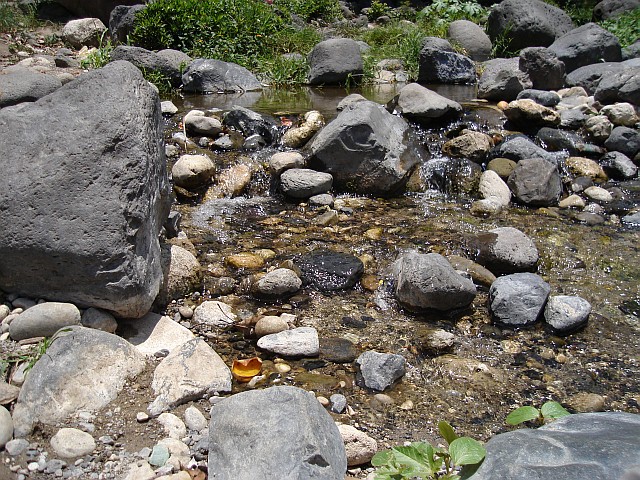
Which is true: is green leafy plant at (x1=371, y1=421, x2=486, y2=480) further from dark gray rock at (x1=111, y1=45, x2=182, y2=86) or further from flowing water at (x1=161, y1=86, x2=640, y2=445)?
dark gray rock at (x1=111, y1=45, x2=182, y2=86)

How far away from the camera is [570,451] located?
195 cm

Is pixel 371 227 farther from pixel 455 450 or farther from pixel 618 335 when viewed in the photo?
pixel 455 450

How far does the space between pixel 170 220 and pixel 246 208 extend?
3.88 ft

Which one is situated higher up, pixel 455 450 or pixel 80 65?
pixel 455 450

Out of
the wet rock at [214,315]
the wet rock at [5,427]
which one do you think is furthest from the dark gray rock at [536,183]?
the wet rock at [5,427]

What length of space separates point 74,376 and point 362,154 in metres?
3.87

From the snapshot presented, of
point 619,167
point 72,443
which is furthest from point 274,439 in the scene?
point 619,167

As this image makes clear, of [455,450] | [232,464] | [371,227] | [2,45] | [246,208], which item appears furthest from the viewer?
[2,45]

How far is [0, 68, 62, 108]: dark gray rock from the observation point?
21.5 feet

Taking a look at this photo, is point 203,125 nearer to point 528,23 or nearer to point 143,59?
point 143,59

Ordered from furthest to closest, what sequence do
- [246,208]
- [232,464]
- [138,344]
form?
[246,208] → [138,344] → [232,464]

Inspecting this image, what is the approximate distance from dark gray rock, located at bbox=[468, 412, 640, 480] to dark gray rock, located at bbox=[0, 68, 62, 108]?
5.99m

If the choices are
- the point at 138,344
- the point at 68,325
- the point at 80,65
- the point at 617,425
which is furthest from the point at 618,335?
the point at 80,65

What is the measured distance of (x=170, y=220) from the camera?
190 inches
